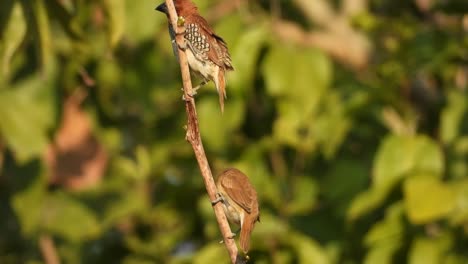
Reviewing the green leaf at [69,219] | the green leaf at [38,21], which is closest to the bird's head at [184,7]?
the green leaf at [38,21]

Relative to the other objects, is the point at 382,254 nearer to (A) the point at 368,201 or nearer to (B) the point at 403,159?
(A) the point at 368,201

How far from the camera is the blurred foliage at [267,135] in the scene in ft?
19.9

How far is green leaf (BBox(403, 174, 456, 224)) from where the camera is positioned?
224 inches

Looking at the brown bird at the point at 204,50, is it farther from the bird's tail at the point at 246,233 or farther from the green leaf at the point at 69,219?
the green leaf at the point at 69,219

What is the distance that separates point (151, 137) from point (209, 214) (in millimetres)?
682

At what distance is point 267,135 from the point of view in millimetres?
6918

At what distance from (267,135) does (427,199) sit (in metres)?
1.41

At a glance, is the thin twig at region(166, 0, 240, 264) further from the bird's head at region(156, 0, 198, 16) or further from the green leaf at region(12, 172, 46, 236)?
the green leaf at region(12, 172, 46, 236)

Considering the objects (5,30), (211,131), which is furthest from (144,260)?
(5,30)

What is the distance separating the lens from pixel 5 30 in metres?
4.95

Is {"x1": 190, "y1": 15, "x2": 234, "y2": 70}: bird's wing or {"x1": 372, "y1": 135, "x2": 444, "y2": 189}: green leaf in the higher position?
{"x1": 372, "y1": 135, "x2": 444, "y2": 189}: green leaf

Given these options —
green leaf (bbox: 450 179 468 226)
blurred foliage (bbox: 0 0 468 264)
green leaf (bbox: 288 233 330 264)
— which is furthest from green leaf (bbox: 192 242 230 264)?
green leaf (bbox: 450 179 468 226)

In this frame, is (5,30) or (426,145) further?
(426,145)

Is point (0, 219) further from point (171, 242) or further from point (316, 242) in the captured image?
point (316, 242)
